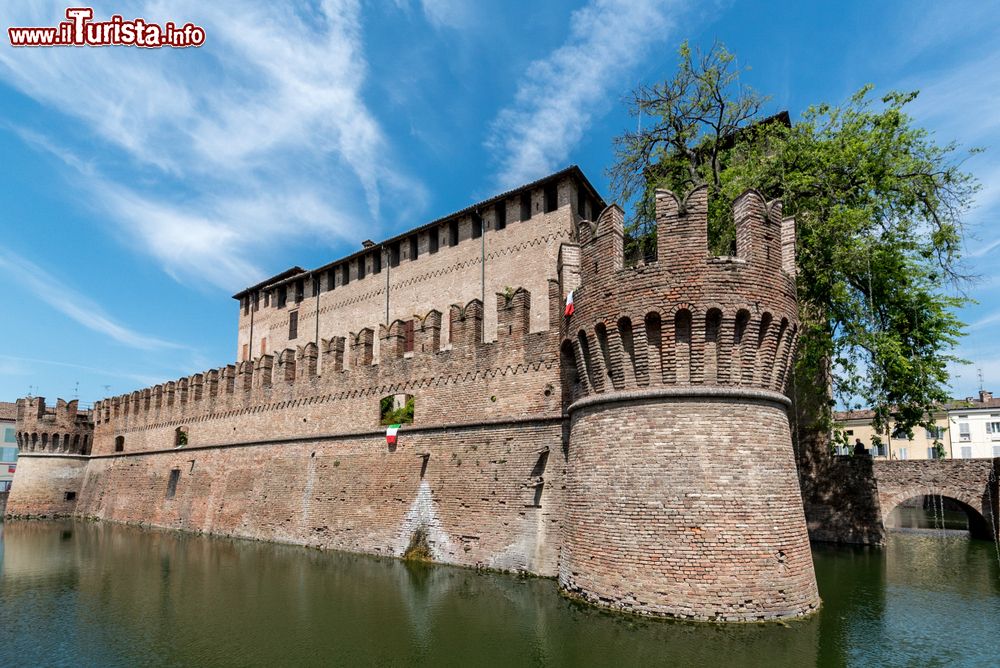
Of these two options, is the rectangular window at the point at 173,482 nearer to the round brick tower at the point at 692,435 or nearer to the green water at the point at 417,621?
the green water at the point at 417,621

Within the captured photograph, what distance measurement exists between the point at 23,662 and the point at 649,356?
10.8 metres

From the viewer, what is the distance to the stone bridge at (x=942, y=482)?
2203 cm

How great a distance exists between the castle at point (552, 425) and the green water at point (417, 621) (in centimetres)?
86

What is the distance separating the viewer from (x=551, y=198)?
25547mm

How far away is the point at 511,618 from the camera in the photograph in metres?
10.9

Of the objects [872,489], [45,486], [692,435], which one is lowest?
[45,486]

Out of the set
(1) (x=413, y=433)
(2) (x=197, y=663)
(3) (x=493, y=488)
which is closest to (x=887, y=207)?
(3) (x=493, y=488)

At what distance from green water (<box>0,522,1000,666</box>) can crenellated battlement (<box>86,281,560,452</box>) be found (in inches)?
183

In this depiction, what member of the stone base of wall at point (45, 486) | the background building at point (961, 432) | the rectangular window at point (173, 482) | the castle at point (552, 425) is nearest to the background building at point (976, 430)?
the background building at point (961, 432)

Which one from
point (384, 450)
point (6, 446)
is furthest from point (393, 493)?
point (6, 446)

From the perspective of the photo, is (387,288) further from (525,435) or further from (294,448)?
(525,435)

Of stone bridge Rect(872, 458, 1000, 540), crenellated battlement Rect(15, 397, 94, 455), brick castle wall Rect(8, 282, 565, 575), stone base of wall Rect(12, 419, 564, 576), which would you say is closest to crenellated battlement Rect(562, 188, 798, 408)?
brick castle wall Rect(8, 282, 565, 575)

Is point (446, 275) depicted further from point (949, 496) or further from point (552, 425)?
point (949, 496)

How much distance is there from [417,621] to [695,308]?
23.6ft
